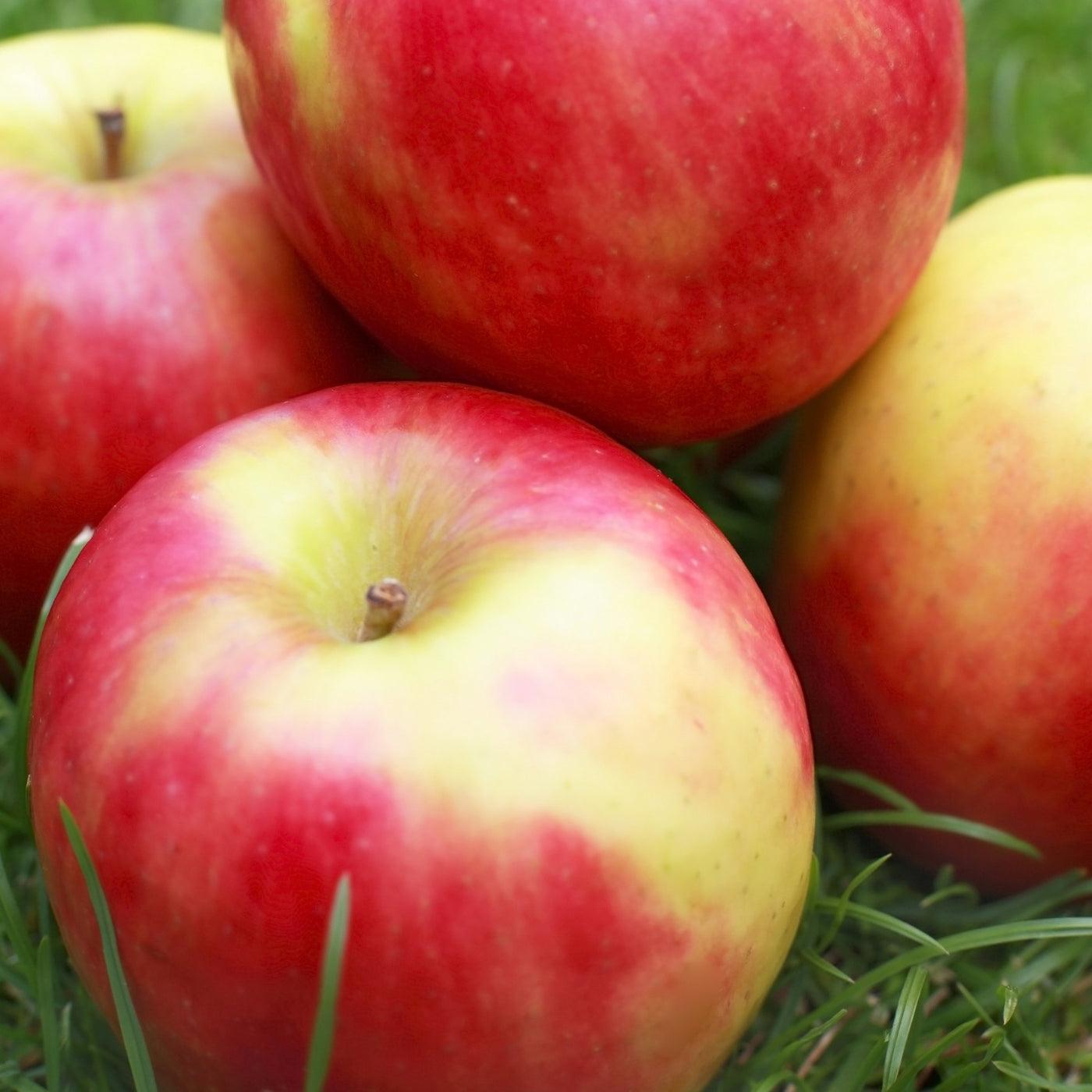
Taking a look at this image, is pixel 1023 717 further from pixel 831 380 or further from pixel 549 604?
pixel 549 604

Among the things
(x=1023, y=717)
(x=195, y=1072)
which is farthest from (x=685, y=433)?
(x=195, y=1072)

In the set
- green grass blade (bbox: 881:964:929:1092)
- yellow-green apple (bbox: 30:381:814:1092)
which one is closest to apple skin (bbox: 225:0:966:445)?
yellow-green apple (bbox: 30:381:814:1092)

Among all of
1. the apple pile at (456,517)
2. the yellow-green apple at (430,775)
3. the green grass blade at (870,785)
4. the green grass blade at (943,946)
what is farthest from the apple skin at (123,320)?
the green grass blade at (943,946)

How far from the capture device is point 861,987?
0.94m

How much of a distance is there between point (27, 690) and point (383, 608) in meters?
0.39

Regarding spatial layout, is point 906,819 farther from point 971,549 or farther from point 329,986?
point 329,986

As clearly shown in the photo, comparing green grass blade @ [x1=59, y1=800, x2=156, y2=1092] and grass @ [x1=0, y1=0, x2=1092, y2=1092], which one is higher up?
green grass blade @ [x1=59, y1=800, x2=156, y2=1092]

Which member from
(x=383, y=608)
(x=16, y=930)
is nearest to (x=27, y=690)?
(x=16, y=930)

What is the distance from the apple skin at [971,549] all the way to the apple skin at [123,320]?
1.48ft

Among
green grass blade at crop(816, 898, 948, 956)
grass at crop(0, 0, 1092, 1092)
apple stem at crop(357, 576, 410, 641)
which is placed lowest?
grass at crop(0, 0, 1092, 1092)

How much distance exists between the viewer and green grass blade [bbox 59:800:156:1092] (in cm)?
74

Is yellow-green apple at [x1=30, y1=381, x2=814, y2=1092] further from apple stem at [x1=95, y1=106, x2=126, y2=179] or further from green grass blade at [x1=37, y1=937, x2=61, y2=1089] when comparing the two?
apple stem at [x1=95, y1=106, x2=126, y2=179]

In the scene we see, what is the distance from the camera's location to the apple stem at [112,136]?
1092 mm

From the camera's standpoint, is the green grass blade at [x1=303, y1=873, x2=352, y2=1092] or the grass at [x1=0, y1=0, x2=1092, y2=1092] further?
the grass at [x1=0, y1=0, x2=1092, y2=1092]
